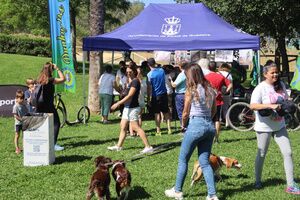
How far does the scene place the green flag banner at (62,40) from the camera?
35.3ft

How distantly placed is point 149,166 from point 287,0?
1292 cm

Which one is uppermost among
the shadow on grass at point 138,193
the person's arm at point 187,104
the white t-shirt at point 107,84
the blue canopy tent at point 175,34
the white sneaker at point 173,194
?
the blue canopy tent at point 175,34

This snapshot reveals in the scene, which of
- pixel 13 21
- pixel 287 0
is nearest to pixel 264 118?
pixel 287 0

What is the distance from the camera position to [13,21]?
126ft

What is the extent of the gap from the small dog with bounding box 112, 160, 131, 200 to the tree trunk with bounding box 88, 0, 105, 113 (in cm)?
923

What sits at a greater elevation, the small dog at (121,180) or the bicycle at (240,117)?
the small dog at (121,180)

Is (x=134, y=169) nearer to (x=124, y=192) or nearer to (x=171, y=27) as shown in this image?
(x=124, y=192)

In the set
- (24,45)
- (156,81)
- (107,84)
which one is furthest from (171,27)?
(24,45)

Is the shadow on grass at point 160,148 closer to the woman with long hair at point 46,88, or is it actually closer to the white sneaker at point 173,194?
the woman with long hair at point 46,88

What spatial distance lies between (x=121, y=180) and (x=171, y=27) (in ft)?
24.9

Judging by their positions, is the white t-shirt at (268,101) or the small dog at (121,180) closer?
the small dog at (121,180)

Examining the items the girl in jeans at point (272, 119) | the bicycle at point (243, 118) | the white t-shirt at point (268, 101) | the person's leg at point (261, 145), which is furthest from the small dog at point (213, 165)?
the bicycle at point (243, 118)

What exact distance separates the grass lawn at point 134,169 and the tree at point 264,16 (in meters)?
→ 8.75

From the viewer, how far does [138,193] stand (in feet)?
20.4
